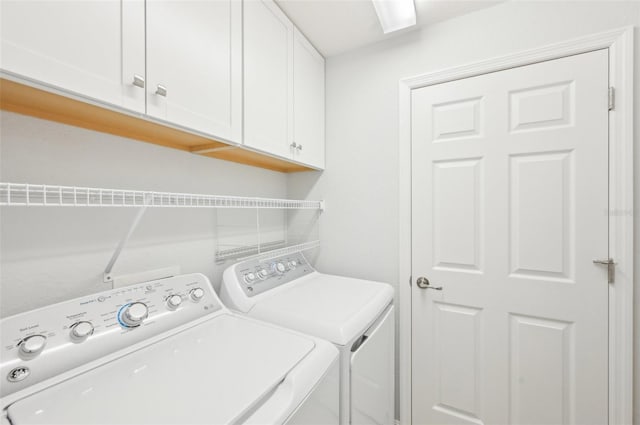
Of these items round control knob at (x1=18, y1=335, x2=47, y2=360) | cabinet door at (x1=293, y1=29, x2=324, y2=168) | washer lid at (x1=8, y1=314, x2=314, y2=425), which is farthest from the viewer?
cabinet door at (x1=293, y1=29, x2=324, y2=168)

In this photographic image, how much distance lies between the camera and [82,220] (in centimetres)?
96

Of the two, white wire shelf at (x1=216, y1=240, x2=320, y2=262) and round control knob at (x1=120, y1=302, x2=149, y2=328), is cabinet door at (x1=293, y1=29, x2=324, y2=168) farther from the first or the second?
round control knob at (x1=120, y1=302, x2=149, y2=328)

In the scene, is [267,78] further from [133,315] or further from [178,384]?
[178,384]

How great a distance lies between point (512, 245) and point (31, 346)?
1987 millimetres

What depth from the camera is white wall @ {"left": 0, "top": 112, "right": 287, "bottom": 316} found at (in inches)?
32.2

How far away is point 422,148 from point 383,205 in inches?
17.2

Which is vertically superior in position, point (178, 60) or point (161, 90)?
point (178, 60)

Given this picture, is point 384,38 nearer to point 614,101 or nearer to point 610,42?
point 610,42

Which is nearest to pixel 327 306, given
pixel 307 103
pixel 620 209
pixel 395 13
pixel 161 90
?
pixel 161 90

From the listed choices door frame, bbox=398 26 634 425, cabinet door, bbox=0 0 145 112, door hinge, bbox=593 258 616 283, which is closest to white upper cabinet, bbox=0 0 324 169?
cabinet door, bbox=0 0 145 112

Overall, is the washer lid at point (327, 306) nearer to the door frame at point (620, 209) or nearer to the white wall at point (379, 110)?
the white wall at point (379, 110)

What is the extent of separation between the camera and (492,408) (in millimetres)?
1474

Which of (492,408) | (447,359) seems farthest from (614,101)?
(492,408)

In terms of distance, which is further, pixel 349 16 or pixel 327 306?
pixel 349 16
